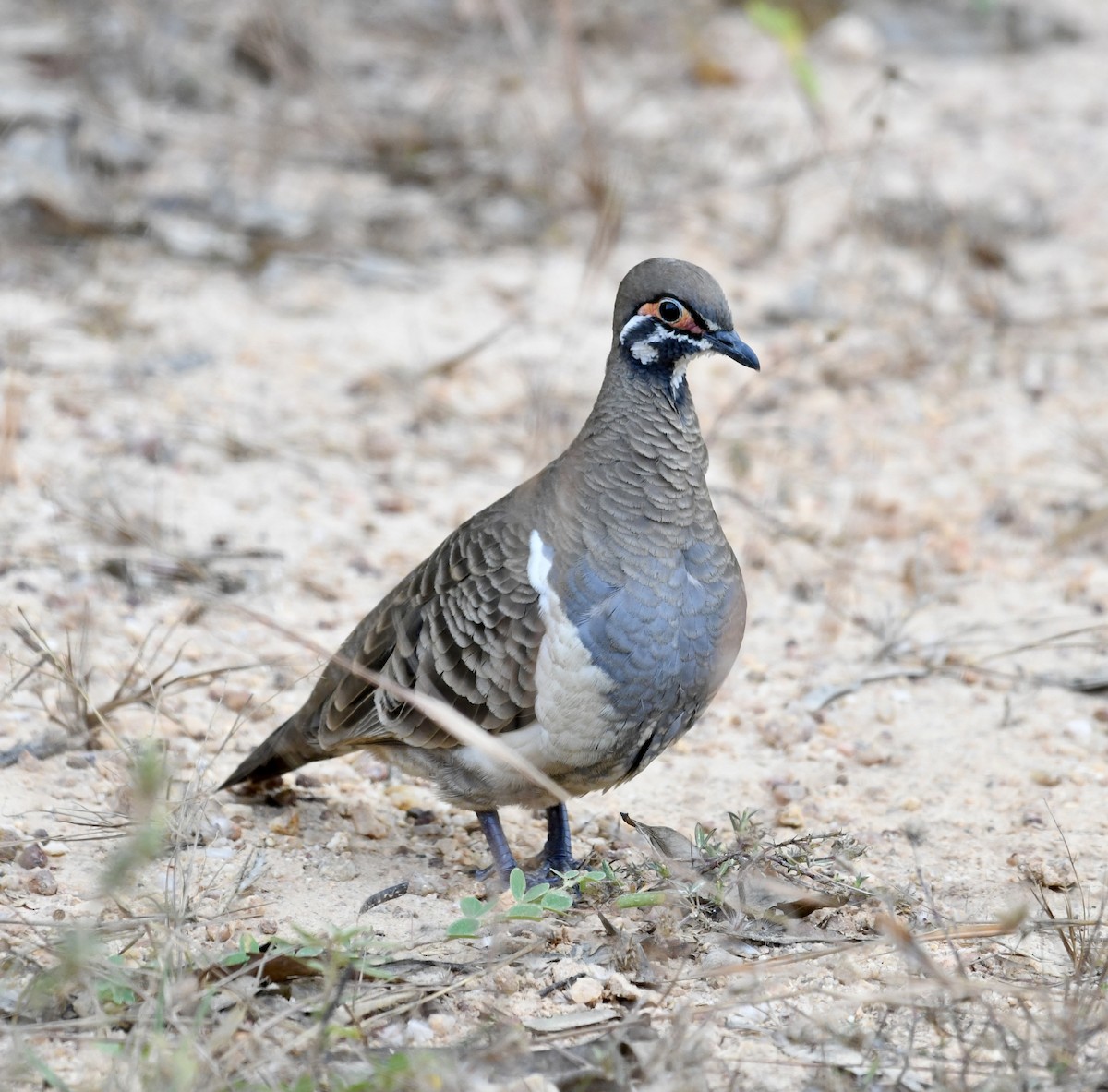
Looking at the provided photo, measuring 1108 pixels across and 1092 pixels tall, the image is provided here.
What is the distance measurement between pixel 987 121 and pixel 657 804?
21.3 ft

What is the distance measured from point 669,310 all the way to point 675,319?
1.0 inches

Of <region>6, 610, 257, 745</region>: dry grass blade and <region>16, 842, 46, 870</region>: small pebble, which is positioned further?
<region>6, 610, 257, 745</region>: dry grass blade

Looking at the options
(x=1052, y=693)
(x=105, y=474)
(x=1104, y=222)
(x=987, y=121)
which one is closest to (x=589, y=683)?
(x=1052, y=693)

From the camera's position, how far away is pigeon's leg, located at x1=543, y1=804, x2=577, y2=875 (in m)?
3.63

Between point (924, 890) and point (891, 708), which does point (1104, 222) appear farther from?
point (924, 890)

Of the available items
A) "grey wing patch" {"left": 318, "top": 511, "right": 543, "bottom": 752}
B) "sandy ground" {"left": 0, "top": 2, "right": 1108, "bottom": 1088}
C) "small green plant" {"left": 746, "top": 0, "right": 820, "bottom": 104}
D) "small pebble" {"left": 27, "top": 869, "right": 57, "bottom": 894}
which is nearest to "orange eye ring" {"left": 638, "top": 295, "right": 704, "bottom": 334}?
"grey wing patch" {"left": 318, "top": 511, "right": 543, "bottom": 752}

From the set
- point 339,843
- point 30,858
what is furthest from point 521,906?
point 30,858

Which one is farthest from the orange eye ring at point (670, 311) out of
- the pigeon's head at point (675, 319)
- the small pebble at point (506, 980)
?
the small pebble at point (506, 980)

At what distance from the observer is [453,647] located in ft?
11.4

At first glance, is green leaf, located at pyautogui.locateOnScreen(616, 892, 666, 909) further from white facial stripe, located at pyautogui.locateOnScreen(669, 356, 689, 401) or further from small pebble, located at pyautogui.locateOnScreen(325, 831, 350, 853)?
white facial stripe, located at pyautogui.locateOnScreen(669, 356, 689, 401)

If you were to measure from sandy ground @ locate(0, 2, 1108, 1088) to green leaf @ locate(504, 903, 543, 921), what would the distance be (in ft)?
0.40

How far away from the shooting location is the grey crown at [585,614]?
3.29 metres

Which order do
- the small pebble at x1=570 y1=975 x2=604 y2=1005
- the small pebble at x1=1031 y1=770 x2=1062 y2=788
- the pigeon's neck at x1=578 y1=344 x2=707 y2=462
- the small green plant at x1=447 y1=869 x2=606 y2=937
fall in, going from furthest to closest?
the small pebble at x1=1031 y1=770 x2=1062 y2=788
the pigeon's neck at x1=578 y1=344 x2=707 y2=462
the small green plant at x1=447 y1=869 x2=606 y2=937
the small pebble at x1=570 y1=975 x2=604 y2=1005

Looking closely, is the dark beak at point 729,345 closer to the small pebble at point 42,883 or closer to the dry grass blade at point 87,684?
the dry grass blade at point 87,684
